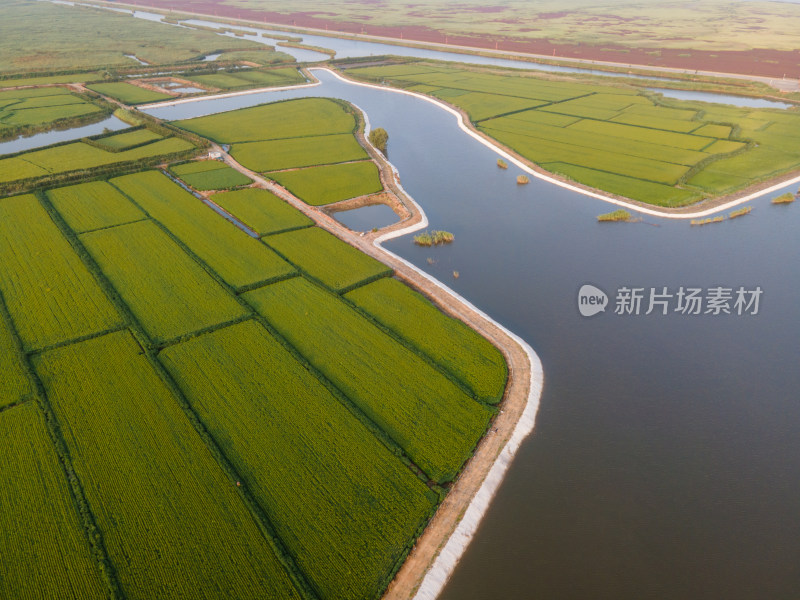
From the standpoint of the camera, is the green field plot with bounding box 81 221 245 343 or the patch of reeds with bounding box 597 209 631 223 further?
the patch of reeds with bounding box 597 209 631 223

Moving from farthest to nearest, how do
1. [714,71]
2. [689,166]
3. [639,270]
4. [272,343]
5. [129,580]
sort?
[714,71] < [689,166] < [639,270] < [272,343] < [129,580]

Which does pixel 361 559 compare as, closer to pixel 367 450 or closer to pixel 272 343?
pixel 367 450

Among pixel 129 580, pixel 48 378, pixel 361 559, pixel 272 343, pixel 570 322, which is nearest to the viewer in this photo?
pixel 129 580

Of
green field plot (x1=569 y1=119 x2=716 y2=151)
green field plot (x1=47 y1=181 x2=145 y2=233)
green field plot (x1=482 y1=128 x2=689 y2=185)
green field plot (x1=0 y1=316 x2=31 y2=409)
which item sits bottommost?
green field plot (x1=0 y1=316 x2=31 y2=409)

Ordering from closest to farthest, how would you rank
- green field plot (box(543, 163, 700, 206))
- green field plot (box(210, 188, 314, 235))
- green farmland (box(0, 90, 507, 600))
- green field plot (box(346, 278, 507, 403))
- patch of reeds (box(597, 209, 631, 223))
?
green farmland (box(0, 90, 507, 600)) → green field plot (box(346, 278, 507, 403)) → green field plot (box(210, 188, 314, 235)) → patch of reeds (box(597, 209, 631, 223)) → green field plot (box(543, 163, 700, 206))

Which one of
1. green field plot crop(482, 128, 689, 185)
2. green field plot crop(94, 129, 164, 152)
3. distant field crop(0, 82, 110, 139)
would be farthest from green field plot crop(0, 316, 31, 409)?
green field plot crop(482, 128, 689, 185)

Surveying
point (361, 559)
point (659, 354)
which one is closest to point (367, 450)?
point (361, 559)

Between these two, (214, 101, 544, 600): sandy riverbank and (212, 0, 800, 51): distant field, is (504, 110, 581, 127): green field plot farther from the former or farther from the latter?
(212, 0, 800, 51): distant field

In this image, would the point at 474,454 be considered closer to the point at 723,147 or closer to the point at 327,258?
the point at 327,258
